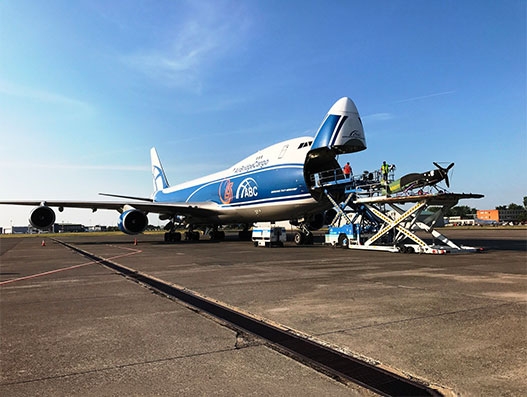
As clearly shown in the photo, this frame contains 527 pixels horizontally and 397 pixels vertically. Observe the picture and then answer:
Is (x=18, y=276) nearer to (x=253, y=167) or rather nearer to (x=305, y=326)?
(x=305, y=326)

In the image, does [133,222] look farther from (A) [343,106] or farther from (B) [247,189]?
(A) [343,106]

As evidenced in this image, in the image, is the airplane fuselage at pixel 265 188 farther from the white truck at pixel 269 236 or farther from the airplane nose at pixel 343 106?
the airplane nose at pixel 343 106

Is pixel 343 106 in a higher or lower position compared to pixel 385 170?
higher

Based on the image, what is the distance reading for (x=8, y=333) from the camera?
5.05 m

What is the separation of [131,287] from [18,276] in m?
4.64

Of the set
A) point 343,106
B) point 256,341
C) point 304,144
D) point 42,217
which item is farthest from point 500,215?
point 256,341

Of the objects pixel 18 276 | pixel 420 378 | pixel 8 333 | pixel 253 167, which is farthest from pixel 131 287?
pixel 253 167

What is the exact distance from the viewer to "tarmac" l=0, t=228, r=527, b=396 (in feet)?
11.0

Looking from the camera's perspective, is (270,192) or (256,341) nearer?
(256,341)

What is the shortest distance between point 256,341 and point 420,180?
14331 millimetres

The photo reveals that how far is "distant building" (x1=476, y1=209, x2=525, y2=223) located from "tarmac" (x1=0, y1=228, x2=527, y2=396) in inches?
6240

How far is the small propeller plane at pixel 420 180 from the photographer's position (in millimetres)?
16125

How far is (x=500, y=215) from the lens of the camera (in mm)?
152250

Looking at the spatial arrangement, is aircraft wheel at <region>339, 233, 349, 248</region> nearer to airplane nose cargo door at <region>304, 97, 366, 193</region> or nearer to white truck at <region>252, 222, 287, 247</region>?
airplane nose cargo door at <region>304, 97, 366, 193</region>
